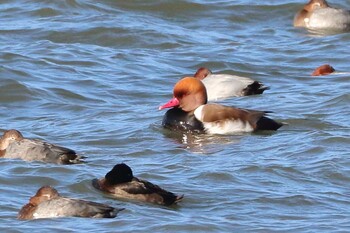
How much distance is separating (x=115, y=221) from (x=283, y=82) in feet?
24.3

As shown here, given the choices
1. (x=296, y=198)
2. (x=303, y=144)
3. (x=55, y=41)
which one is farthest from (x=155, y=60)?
(x=296, y=198)

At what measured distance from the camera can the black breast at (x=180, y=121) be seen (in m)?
13.1

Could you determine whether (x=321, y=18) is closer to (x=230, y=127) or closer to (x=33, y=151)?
(x=230, y=127)

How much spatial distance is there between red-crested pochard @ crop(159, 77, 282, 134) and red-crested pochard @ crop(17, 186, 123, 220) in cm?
396

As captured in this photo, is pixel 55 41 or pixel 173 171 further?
pixel 55 41

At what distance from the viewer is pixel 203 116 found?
13148 millimetres

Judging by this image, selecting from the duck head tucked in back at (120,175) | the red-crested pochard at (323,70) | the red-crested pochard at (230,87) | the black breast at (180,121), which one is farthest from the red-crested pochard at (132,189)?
the red-crested pochard at (323,70)

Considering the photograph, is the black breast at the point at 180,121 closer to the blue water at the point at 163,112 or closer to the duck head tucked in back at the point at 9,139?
the blue water at the point at 163,112

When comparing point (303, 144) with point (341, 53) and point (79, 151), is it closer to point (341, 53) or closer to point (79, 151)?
point (79, 151)

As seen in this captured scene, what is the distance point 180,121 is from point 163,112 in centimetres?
108

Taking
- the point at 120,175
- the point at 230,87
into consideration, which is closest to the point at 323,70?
the point at 230,87

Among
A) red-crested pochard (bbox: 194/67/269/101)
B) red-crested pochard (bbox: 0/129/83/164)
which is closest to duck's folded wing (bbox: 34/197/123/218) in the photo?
red-crested pochard (bbox: 0/129/83/164)

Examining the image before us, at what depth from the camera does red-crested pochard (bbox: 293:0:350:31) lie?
Result: 19984 mm

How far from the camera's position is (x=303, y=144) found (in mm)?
12289
